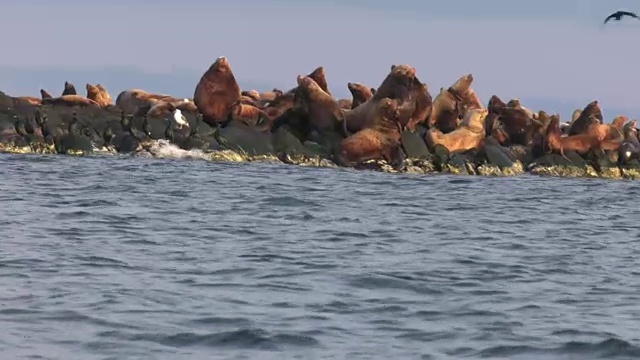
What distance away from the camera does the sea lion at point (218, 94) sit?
145 ft

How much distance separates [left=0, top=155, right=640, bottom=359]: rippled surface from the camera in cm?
1217

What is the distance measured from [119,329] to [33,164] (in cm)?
2503

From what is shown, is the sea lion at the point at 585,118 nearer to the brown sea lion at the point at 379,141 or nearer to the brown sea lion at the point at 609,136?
the brown sea lion at the point at 609,136

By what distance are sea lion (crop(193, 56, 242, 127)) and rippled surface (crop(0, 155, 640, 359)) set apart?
12.1m

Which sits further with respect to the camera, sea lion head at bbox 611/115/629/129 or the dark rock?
sea lion head at bbox 611/115/629/129

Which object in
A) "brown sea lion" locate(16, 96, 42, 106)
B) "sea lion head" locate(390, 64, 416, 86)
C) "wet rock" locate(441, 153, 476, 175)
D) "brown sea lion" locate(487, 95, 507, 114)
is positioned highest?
"sea lion head" locate(390, 64, 416, 86)

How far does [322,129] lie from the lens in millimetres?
42188

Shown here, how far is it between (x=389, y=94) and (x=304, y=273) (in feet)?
86.1

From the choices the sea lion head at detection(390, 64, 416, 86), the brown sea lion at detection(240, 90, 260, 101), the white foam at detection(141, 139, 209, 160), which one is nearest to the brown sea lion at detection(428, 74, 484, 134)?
the sea lion head at detection(390, 64, 416, 86)

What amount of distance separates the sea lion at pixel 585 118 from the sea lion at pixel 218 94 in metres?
13.7

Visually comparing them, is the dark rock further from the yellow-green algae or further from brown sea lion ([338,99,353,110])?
brown sea lion ([338,99,353,110])

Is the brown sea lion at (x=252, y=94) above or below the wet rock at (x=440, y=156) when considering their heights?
above

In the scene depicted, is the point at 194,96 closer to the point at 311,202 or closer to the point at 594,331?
the point at 311,202

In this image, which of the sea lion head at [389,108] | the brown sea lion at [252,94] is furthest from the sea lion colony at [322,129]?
the brown sea lion at [252,94]
